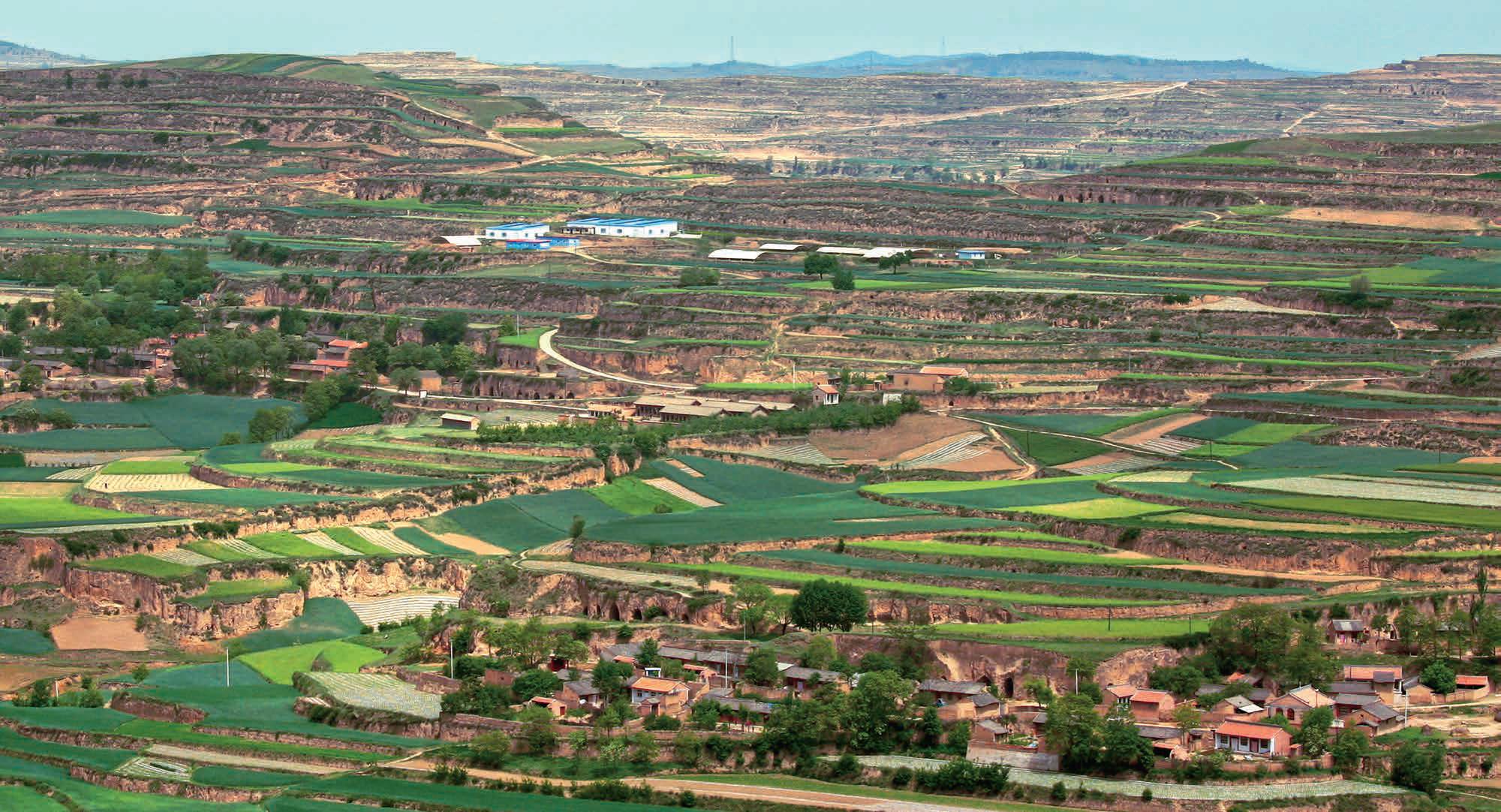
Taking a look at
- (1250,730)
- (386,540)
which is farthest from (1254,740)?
(386,540)

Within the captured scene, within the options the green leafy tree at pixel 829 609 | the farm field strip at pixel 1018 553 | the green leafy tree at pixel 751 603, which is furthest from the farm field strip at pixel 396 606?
the green leafy tree at pixel 829 609

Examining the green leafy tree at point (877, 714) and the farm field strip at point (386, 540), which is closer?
the green leafy tree at point (877, 714)

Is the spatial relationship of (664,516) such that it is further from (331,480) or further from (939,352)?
(939,352)

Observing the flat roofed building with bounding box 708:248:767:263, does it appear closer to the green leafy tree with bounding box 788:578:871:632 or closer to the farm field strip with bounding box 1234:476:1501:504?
the farm field strip with bounding box 1234:476:1501:504

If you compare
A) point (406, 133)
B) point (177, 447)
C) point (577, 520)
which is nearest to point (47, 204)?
point (406, 133)

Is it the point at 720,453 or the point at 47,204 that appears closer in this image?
the point at 720,453

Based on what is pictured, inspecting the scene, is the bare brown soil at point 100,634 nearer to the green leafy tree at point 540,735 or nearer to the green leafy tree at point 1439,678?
the green leafy tree at point 540,735
